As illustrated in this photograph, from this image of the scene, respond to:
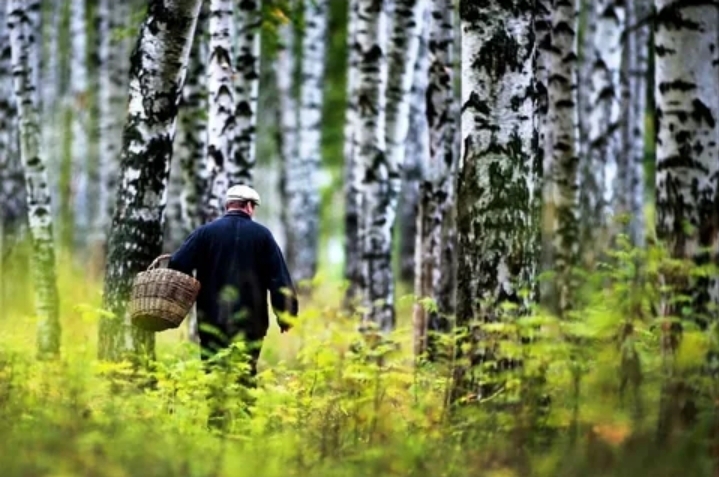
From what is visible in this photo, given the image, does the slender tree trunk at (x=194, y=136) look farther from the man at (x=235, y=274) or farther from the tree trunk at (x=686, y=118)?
the tree trunk at (x=686, y=118)

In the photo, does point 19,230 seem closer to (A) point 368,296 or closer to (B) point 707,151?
(A) point 368,296

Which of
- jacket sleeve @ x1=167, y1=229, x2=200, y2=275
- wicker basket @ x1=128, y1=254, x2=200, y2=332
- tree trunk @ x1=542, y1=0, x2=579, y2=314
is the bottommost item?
wicker basket @ x1=128, y1=254, x2=200, y2=332

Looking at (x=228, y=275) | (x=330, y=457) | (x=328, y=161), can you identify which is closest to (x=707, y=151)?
(x=330, y=457)

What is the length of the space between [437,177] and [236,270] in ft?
15.7

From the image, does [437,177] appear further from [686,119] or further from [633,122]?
[633,122]

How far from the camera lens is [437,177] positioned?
47.2ft

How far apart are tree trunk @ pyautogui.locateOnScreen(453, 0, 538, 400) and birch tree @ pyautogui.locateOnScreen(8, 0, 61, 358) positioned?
666 centimetres

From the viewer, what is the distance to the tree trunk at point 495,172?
26.7 ft

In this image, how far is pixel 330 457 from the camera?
6609 millimetres

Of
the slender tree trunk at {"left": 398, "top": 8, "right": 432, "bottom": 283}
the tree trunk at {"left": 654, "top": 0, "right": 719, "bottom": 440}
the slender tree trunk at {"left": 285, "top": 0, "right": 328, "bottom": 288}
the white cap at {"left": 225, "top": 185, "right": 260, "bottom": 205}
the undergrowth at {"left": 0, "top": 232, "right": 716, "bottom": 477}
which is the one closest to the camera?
the undergrowth at {"left": 0, "top": 232, "right": 716, "bottom": 477}

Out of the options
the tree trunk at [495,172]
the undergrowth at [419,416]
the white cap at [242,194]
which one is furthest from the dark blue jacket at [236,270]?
the tree trunk at [495,172]

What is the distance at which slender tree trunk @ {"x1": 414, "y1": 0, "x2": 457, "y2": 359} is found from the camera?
14234 mm

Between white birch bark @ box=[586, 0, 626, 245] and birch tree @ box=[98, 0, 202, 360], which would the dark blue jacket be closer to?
birch tree @ box=[98, 0, 202, 360]

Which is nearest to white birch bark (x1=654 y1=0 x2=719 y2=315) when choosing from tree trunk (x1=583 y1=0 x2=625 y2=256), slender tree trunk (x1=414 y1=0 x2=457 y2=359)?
slender tree trunk (x1=414 y1=0 x2=457 y2=359)
